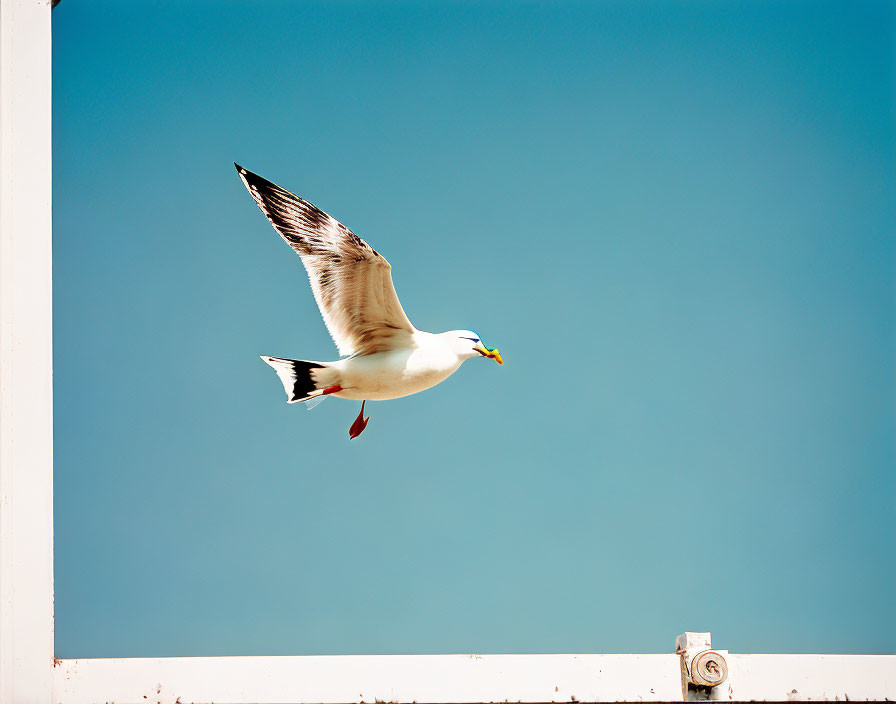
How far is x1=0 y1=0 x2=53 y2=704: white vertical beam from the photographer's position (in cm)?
378

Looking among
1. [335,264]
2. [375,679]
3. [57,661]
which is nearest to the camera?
[57,661]

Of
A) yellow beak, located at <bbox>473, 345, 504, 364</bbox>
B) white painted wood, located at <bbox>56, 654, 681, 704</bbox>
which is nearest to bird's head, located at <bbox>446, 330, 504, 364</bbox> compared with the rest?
yellow beak, located at <bbox>473, 345, 504, 364</bbox>

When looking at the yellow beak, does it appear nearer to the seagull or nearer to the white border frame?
the seagull

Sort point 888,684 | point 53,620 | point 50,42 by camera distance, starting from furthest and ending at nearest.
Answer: point 888,684, point 50,42, point 53,620

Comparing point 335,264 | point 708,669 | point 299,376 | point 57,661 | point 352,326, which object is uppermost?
point 335,264

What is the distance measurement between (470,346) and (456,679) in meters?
4.33

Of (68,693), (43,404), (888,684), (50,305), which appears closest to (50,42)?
(50,305)

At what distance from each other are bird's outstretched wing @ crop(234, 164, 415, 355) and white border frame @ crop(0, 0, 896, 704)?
3.55 meters

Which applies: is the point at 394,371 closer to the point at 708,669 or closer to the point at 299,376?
the point at 299,376

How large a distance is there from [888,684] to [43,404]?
4.02 metres

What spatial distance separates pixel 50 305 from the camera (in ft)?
13.0

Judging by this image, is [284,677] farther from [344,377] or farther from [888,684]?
[344,377]

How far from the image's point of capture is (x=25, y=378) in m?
3.88

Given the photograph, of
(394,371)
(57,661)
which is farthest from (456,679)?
(394,371)
